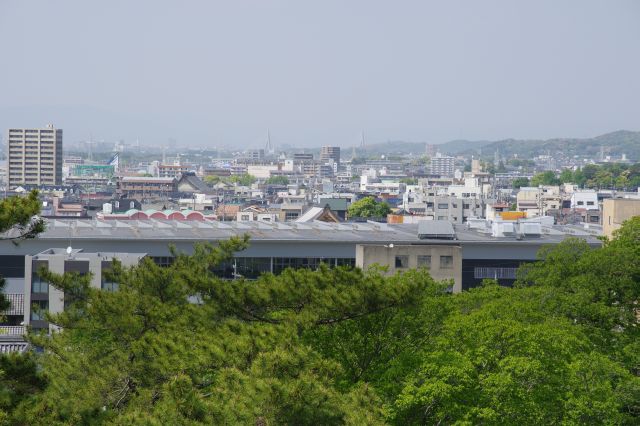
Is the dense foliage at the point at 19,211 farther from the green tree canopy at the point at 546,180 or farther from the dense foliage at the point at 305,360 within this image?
the green tree canopy at the point at 546,180

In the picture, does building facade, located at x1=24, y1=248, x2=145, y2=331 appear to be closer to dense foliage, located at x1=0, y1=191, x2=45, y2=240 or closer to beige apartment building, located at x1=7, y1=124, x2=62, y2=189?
dense foliage, located at x1=0, y1=191, x2=45, y2=240

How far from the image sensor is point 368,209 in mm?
93438

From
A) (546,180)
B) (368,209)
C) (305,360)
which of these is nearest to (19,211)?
(305,360)

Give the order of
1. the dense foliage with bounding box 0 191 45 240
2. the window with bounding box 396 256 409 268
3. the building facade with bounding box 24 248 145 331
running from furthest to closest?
the window with bounding box 396 256 409 268 < the building facade with bounding box 24 248 145 331 < the dense foliage with bounding box 0 191 45 240

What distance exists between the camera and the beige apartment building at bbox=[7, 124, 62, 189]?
486 feet

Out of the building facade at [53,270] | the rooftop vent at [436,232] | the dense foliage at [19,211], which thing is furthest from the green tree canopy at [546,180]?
the dense foliage at [19,211]

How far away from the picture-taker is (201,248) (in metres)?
25.3

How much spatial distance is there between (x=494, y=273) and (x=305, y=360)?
2732 cm

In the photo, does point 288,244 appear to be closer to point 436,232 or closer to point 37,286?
point 436,232

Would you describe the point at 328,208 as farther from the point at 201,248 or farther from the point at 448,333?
the point at 448,333

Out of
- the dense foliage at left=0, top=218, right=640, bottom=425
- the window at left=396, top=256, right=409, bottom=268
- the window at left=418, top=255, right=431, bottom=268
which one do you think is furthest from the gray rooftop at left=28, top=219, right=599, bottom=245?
the dense foliage at left=0, top=218, right=640, bottom=425

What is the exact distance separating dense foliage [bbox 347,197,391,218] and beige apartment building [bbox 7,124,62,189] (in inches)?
2472

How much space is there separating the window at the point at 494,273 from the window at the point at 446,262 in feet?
27.2

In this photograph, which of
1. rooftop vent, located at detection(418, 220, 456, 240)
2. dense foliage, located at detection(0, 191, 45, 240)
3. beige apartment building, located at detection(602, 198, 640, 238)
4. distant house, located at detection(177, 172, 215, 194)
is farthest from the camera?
distant house, located at detection(177, 172, 215, 194)
